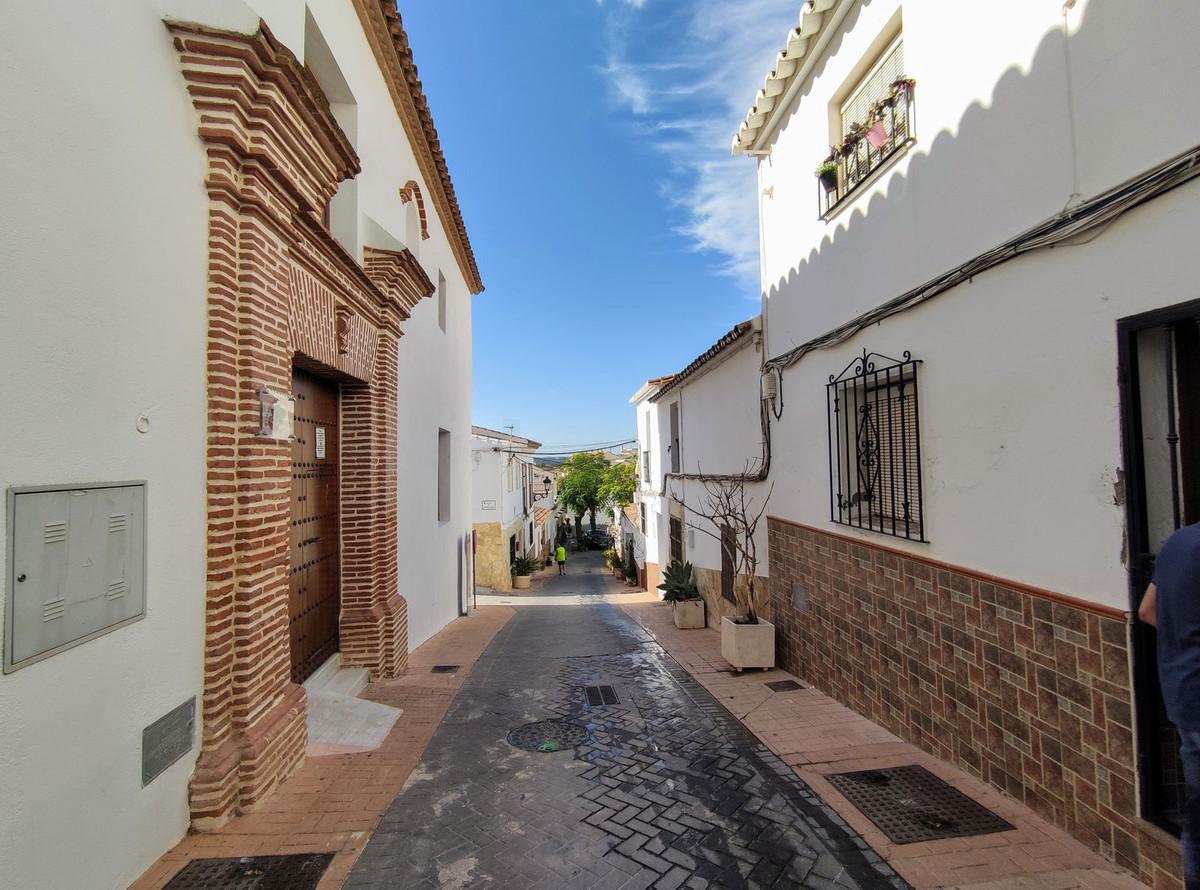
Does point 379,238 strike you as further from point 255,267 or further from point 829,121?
point 829,121

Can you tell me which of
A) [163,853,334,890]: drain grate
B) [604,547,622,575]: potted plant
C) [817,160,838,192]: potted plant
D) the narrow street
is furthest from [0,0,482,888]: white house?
[604,547,622,575]: potted plant

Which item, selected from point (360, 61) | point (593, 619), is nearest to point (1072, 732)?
point (360, 61)

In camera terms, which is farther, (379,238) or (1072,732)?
(379,238)

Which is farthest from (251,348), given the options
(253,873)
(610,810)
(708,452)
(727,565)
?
(708,452)

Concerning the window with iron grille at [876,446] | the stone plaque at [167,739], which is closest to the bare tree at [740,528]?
the window with iron grille at [876,446]

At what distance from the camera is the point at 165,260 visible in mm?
2928

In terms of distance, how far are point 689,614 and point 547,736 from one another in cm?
586

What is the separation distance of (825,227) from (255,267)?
16.1ft

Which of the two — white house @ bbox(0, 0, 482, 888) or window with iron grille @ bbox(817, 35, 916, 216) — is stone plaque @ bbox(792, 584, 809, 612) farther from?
white house @ bbox(0, 0, 482, 888)

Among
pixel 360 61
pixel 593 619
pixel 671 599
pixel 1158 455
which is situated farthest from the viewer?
pixel 593 619

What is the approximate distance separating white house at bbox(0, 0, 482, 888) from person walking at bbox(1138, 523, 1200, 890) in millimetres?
4011

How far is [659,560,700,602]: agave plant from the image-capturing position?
33.9 ft

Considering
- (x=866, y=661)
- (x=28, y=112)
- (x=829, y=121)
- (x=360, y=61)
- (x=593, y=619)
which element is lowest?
(x=593, y=619)

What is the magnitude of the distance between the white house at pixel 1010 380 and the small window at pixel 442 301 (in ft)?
20.1
